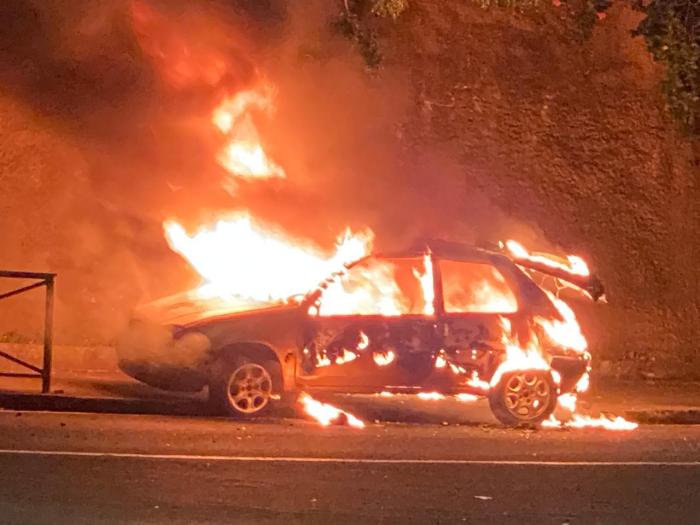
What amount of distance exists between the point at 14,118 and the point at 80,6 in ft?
5.37

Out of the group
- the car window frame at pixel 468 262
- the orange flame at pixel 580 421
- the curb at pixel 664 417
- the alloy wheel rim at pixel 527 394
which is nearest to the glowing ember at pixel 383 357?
the car window frame at pixel 468 262

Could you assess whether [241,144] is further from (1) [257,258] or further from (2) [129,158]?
(1) [257,258]

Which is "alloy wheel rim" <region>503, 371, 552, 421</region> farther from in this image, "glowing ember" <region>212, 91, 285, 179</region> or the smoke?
"glowing ember" <region>212, 91, 285, 179</region>

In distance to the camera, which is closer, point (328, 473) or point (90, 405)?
point (328, 473)

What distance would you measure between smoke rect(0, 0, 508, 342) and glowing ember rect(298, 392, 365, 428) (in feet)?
9.83

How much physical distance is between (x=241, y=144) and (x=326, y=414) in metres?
4.05

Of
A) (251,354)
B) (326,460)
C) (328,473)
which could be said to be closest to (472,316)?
(251,354)

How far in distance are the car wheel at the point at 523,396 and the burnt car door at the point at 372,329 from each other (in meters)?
0.74

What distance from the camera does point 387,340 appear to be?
1091cm

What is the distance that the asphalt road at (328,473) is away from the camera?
7.38 meters

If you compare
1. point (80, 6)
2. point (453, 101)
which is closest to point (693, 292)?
point (453, 101)

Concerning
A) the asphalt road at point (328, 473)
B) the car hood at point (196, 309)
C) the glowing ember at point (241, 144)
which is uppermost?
the glowing ember at point (241, 144)

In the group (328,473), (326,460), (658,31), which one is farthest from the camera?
(658,31)

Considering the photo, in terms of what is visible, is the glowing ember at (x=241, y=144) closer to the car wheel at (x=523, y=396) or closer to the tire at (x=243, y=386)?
the tire at (x=243, y=386)
